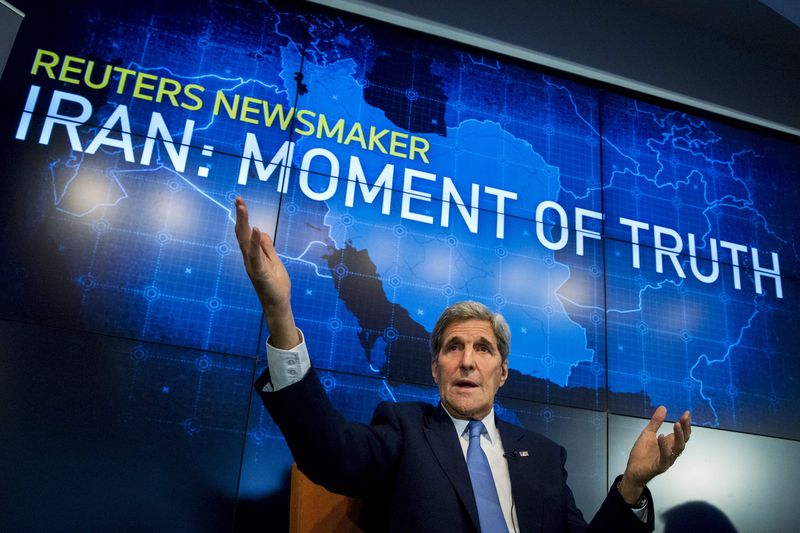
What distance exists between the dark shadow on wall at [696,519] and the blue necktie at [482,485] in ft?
4.59

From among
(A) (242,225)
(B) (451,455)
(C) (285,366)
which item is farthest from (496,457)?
(A) (242,225)

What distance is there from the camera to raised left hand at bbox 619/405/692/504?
1.63 meters

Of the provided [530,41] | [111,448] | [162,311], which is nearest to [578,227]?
[530,41]

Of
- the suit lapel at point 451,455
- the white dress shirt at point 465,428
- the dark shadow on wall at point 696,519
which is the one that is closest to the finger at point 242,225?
the white dress shirt at point 465,428

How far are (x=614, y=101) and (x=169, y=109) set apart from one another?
87.0 inches

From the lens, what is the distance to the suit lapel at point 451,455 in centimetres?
168

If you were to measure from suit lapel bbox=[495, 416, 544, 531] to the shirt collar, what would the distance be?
35mm

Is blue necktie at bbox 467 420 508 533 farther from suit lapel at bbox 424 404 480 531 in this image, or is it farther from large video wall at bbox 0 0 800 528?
large video wall at bbox 0 0 800 528

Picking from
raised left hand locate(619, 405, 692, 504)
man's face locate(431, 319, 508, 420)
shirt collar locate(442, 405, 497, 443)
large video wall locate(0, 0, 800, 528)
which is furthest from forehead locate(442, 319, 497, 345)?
large video wall locate(0, 0, 800, 528)

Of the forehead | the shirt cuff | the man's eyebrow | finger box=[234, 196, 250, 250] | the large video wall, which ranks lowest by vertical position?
the shirt cuff

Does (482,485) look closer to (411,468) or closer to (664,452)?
(411,468)

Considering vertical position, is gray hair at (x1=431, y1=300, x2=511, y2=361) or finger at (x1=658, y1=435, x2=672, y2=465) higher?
gray hair at (x1=431, y1=300, x2=511, y2=361)

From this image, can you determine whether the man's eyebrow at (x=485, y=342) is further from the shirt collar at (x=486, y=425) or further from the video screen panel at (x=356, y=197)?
the video screen panel at (x=356, y=197)

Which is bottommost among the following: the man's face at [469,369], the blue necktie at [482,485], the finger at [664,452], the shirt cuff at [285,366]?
the blue necktie at [482,485]
